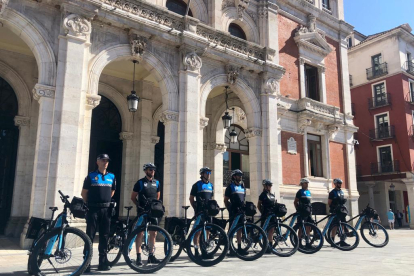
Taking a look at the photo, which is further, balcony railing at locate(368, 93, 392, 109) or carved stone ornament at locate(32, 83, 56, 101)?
balcony railing at locate(368, 93, 392, 109)

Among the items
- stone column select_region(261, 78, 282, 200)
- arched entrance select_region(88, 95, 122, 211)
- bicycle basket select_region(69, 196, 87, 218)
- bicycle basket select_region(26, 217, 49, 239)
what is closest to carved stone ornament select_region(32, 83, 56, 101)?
arched entrance select_region(88, 95, 122, 211)

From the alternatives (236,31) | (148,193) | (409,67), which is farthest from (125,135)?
(409,67)

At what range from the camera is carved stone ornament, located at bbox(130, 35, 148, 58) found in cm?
1189

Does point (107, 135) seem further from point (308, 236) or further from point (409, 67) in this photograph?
point (409, 67)

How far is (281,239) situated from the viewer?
8.23 meters

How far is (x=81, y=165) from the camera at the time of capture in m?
10.3

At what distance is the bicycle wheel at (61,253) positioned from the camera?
5348 mm

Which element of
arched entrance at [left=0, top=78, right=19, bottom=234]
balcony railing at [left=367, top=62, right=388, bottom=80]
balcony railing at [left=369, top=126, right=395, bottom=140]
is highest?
balcony railing at [left=367, top=62, right=388, bottom=80]

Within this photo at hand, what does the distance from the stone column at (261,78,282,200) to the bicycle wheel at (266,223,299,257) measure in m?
6.19

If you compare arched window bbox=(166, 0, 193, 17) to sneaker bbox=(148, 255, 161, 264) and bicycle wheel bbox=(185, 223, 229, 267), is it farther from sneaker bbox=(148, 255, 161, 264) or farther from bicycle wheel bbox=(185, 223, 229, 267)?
sneaker bbox=(148, 255, 161, 264)

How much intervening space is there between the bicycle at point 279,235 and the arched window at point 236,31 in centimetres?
1039

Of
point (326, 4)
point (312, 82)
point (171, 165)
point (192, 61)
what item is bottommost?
point (171, 165)

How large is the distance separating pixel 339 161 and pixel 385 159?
12.1m

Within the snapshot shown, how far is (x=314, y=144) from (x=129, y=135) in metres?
9.47
